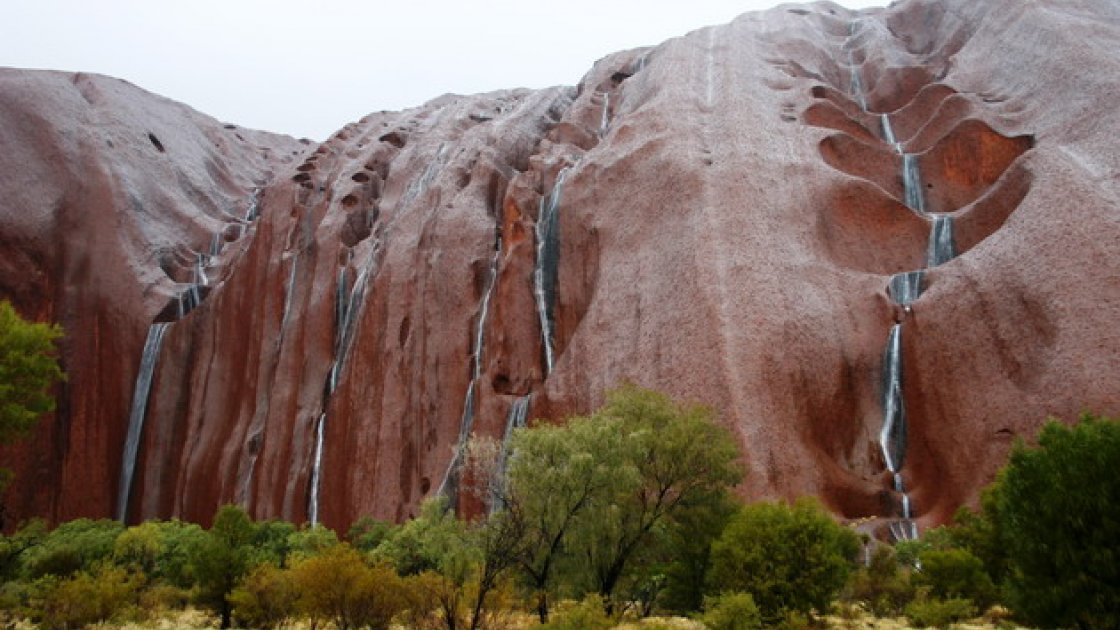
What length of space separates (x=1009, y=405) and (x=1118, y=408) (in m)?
3.03

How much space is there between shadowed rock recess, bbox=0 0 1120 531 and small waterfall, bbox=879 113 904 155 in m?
0.30

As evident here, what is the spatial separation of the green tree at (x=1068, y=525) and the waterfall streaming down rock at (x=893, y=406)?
1550 cm

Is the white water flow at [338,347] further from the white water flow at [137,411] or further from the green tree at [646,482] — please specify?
the green tree at [646,482]

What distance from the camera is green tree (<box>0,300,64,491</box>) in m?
23.4

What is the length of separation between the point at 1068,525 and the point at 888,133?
34.0m

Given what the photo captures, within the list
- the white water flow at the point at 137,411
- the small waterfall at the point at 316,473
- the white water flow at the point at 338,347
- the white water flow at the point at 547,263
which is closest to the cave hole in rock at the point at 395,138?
the white water flow at the point at 338,347

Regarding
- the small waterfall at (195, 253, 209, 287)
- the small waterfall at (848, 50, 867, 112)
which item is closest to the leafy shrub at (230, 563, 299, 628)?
the small waterfall at (848, 50, 867, 112)

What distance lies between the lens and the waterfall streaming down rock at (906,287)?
3209cm

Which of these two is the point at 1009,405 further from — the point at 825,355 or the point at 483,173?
the point at 483,173

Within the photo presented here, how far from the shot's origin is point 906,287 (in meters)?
32.5

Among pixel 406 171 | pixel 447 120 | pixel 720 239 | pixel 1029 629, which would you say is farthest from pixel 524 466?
pixel 447 120

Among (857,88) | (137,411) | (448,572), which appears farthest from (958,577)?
(137,411)

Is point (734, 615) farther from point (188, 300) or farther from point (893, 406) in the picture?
point (188, 300)

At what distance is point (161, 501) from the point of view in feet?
168
